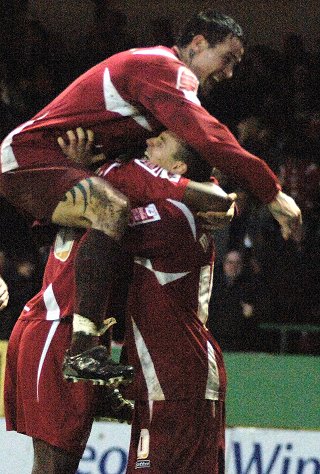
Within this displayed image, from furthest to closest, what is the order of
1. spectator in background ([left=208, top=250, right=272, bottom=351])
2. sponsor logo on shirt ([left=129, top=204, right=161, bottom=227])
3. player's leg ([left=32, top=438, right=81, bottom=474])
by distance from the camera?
1. spectator in background ([left=208, top=250, right=272, bottom=351])
2. player's leg ([left=32, top=438, right=81, bottom=474])
3. sponsor logo on shirt ([left=129, top=204, right=161, bottom=227])

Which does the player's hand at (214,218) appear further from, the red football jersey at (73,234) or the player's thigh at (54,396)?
the player's thigh at (54,396)

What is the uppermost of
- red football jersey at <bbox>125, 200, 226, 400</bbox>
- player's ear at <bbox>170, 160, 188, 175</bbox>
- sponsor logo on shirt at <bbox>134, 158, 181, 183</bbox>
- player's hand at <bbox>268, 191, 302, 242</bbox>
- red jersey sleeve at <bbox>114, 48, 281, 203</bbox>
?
red jersey sleeve at <bbox>114, 48, 281, 203</bbox>

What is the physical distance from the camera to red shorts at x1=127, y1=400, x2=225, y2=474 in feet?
13.6

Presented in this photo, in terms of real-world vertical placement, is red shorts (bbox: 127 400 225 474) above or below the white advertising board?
above

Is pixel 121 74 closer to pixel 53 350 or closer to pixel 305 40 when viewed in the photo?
pixel 53 350

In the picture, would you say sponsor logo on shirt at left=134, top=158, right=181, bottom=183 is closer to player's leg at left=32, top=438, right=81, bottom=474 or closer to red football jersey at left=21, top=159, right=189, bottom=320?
red football jersey at left=21, top=159, right=189, bottom=320

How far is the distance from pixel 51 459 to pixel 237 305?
3.07 meters

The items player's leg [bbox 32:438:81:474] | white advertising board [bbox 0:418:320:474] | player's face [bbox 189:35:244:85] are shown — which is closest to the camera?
player's leg [bbox 32:438:81:474]

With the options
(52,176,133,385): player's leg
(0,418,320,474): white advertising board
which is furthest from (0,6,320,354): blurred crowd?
(52,176,133,385): player's leg

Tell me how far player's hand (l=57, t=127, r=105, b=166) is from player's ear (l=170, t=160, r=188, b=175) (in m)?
0.31

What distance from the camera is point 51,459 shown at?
4250 millimetres

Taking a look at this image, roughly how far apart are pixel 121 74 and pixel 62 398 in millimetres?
1174

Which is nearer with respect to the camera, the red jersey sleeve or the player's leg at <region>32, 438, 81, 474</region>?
the red jersey sleeve

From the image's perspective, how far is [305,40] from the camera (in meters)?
10.1
